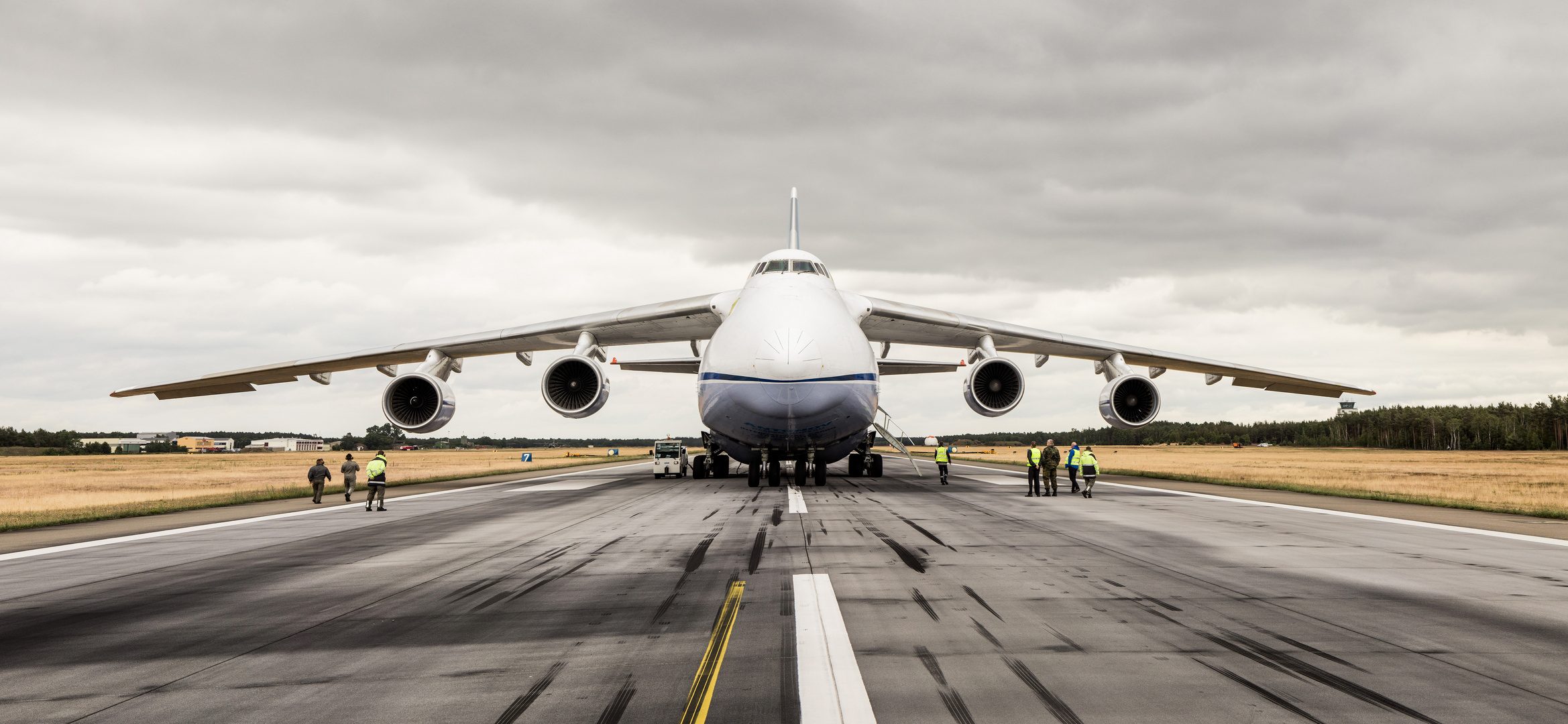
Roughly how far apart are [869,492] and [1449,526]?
33.4 feet

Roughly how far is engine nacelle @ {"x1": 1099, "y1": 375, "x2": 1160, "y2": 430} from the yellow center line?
16681 millimetres

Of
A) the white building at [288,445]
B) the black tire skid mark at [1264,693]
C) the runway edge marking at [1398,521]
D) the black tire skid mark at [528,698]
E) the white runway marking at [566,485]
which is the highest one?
the black tire skid mark at [1264,693]

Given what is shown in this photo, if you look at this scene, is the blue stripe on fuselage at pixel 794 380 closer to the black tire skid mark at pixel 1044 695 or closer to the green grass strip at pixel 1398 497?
the black tire skid mark at pixel 1044 695

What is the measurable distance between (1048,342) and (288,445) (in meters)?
146

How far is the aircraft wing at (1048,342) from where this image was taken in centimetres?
2078

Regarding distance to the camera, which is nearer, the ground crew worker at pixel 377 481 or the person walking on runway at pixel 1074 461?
the ground crew worker at pixel 377 481

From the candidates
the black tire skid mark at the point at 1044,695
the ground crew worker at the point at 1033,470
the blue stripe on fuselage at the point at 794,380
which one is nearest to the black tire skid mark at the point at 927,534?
the blue stripe on fuselage at the point at 794,380

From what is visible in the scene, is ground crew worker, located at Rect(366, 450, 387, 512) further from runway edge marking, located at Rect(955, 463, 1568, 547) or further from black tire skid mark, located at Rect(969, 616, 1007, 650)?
runway edge marking, located at Rect(955, 463, 1568, 547)

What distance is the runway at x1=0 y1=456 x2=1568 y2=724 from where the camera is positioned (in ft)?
12.7

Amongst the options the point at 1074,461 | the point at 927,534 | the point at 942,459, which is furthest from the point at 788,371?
the point at 942,459

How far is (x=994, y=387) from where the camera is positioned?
20281 mm

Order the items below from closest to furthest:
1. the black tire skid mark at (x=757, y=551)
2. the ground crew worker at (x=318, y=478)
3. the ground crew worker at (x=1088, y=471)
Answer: the black tire skid mark at (x=757, y=551), the ground crew worker at (x=1088, y=471), the ground crew worker at (x=318, y=478)

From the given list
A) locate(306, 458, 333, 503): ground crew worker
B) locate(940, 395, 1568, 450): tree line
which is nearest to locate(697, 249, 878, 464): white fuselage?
locate(306, 458, 333, 503): ground crew worker

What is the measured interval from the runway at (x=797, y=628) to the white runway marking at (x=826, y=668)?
0.07ft
